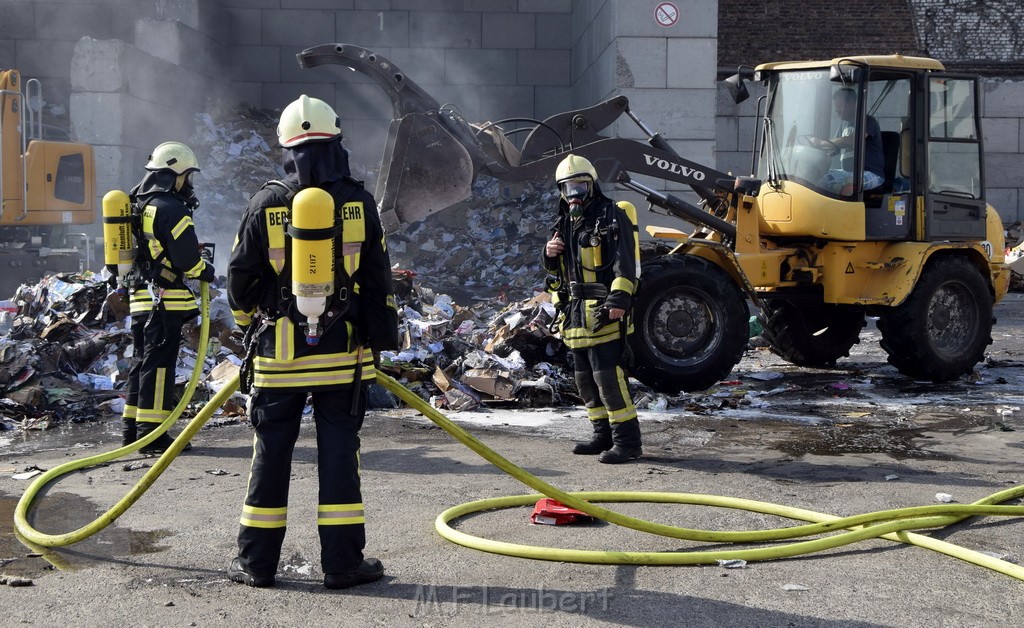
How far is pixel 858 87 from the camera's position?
8.70 m

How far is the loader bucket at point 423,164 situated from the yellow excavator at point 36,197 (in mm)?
6652

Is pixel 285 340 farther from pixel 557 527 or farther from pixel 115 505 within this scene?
pixel 557 527

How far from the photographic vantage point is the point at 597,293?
6590 millimetres

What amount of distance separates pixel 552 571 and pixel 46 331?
696 cm

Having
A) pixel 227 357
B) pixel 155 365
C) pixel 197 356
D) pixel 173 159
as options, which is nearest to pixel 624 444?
pixel 155 365

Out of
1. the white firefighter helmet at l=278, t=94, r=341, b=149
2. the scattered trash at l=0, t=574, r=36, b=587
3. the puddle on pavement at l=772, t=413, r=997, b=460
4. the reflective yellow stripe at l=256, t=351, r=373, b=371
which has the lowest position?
the scattered trash at l=0, t=574, r=36, b=587

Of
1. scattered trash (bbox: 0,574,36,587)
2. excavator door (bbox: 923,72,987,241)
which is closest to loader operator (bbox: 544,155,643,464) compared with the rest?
scattered trash (bbox: 0,574,36,587)

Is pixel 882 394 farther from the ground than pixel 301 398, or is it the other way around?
pixel 301 398

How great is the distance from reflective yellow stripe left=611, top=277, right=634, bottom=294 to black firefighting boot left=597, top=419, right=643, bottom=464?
0.81 metres

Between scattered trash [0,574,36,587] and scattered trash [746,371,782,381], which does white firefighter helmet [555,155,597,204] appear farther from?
scattered trash [746,371,782,381]

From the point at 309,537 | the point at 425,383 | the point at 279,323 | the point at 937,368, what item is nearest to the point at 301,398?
the point at 279,323

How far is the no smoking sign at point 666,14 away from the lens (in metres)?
15.2

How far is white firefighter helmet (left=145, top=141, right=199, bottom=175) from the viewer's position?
280 inches

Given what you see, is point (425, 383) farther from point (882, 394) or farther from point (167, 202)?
point (882, 394)
